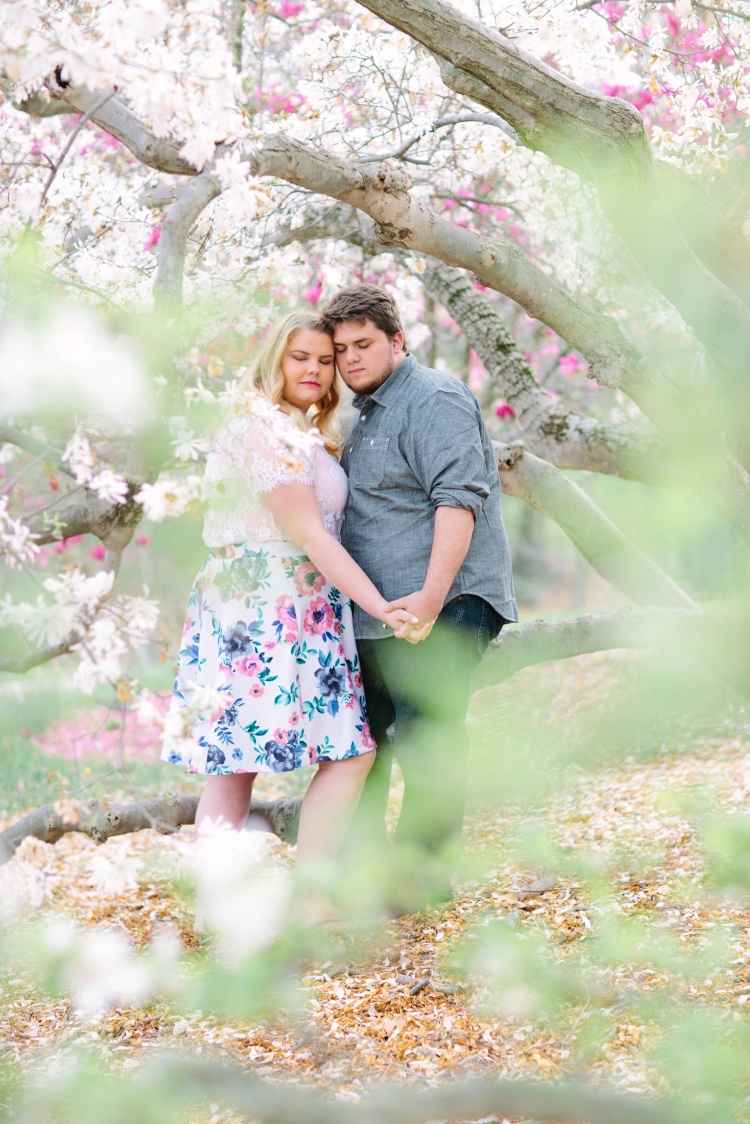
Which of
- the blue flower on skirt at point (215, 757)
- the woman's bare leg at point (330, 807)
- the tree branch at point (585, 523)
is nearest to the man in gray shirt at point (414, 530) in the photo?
the woman's bare leg at point (330, 807)

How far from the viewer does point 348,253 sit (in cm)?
507

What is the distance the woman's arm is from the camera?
8.29 ft

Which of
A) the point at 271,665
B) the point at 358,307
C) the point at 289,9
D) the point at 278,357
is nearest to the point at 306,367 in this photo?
the point at 278,357

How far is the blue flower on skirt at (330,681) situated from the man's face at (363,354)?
787 mm

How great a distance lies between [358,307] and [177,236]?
85 centimetres

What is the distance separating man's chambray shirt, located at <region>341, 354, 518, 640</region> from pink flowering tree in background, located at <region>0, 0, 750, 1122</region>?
395 millimetres

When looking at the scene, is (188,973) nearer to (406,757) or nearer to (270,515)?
(406,757)

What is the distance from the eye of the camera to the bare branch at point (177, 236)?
1724 mm

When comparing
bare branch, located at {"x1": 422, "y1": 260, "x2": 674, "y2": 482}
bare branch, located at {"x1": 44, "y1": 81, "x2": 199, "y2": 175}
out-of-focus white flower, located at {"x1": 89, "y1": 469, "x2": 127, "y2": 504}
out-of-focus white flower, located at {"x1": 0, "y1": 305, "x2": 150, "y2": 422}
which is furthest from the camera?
bare branch, located at {"x1": 422, "y1": 260, "x2": 674, "y2": 482}

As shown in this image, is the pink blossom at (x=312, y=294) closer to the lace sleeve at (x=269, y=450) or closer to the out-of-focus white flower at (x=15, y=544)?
the lace sleeve at (x=269, y=450)

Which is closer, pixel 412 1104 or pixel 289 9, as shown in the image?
pixel 412 1104

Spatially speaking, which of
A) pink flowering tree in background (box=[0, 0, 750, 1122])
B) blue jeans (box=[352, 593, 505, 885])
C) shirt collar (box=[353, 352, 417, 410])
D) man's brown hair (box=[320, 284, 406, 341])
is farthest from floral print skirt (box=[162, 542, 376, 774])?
man's brown hair (box=[320, 284, 406, 341])

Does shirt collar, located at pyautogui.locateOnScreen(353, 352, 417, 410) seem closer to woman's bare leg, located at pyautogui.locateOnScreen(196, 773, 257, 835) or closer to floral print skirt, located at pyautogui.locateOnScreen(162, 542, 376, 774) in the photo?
floral print skirt, located at pyautogui.locateOnScreen(162, 542, 376, 774)

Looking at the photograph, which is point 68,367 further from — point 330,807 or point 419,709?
point 330,807
